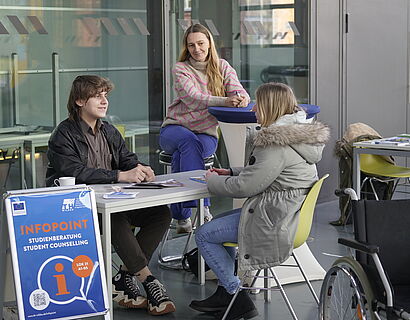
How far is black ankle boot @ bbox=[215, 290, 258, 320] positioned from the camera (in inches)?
179

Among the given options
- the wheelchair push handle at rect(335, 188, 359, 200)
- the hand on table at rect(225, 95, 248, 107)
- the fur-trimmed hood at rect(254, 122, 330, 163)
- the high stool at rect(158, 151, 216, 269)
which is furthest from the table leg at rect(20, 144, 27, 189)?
the wheelchair push handle at rect(335, 188, 359, 200)

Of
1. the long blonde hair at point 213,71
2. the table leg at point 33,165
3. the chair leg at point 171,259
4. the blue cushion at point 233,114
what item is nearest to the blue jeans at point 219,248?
the blue cushion at point 233,114

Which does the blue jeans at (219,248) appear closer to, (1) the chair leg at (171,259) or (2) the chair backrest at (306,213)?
(2) the chair backrest at (306,213)

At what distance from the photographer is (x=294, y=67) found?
804cm

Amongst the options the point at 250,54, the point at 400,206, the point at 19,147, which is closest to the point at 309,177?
the point at 400,206

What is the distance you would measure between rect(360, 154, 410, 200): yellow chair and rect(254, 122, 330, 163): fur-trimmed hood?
2.66 m

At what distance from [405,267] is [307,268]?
156cm

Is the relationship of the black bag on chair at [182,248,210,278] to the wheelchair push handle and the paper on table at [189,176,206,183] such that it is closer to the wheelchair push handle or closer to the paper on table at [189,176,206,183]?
the paper on table at [189,176,206,183]

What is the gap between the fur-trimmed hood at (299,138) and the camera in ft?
13.9

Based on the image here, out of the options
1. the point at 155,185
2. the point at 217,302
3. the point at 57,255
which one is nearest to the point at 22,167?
the point at 155,185

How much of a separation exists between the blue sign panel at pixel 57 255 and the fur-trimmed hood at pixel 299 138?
0.92m

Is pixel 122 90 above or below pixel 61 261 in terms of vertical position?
above

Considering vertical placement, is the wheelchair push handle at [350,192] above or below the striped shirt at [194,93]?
below

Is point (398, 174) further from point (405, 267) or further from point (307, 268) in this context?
point (405, 267)
